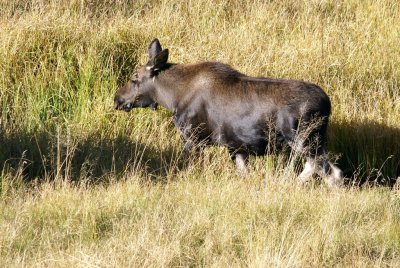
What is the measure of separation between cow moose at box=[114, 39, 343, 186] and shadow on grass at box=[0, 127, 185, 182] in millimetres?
517

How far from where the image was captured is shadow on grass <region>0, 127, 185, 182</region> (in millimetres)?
9891

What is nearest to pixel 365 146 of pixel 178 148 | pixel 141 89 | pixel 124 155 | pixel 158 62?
pixel 178 148

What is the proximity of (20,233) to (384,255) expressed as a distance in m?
3.18

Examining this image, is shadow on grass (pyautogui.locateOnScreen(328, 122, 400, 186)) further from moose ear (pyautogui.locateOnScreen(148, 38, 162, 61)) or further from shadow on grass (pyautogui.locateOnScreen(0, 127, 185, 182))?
moose ear (pyautogui.locateOnScreen(148, 38, 162, 61))

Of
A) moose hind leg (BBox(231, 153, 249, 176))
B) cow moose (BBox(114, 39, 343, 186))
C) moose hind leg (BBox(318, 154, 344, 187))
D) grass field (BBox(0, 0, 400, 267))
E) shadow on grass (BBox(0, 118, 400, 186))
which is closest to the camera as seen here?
grass field (BBox(0, 0, 400, 267))

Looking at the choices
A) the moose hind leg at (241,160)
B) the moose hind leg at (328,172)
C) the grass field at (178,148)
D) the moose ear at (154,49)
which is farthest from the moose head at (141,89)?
the moose hind leg at (328,172)

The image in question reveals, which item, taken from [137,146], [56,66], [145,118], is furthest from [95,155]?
[56,66]

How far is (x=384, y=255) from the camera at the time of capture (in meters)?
7.52

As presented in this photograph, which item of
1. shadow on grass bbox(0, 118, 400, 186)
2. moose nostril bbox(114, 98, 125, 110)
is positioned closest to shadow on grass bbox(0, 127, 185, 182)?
shadow on grass bbox(0, 118, 400, 186)

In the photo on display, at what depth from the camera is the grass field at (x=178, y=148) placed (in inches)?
293

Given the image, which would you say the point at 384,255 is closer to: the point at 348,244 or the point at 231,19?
the point at 348,244

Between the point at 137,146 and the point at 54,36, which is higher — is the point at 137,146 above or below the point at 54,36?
below

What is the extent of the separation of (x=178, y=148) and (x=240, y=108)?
4.35 feet

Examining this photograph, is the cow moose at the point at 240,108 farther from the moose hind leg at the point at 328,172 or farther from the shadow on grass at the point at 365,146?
the shadow on grass at the point at 365,146
